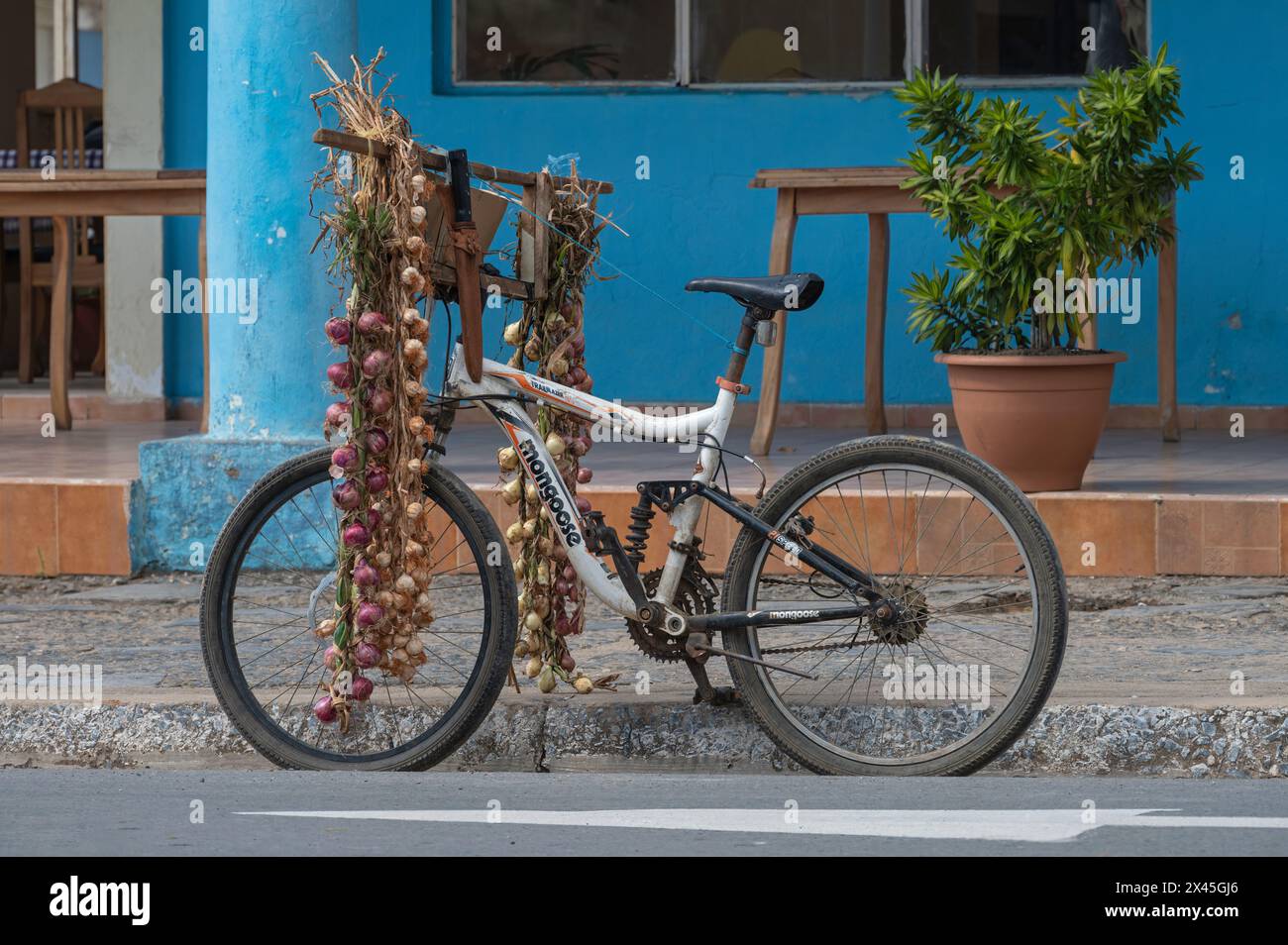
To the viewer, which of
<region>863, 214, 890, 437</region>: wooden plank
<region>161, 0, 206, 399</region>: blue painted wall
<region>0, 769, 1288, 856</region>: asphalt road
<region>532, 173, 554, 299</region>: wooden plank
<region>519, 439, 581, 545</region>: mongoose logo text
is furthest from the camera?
<region>161, 0, 206, 399</region>: blue painted wall

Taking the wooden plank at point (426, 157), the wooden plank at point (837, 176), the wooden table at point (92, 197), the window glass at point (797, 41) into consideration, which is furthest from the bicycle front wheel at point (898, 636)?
the window glass at point (797, 41)

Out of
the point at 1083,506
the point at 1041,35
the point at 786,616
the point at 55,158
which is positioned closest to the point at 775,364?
the point at 1083,506

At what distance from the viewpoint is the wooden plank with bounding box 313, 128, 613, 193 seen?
4.04m

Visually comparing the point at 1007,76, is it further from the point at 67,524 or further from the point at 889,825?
the point at 889,825

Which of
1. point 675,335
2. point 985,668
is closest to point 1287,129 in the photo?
point 675,335

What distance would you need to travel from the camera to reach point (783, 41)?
8.64 metres

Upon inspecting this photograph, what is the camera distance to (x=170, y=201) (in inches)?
307

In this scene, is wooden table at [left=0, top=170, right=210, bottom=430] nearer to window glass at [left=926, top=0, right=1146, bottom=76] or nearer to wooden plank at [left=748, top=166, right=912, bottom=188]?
wooden plank at [left=748, top=166, right=912, bottom=188]

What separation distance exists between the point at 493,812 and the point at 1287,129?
5690 mm

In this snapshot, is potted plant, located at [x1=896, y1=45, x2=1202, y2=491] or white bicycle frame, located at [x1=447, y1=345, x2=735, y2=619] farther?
potted plant, located at [x1=896, y1=45, x2=1202, y2=491]

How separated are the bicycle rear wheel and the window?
156 inches

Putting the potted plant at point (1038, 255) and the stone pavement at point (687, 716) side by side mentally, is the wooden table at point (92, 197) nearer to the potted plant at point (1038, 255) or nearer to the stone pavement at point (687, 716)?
Result: the stone pavement at point (687, 716)

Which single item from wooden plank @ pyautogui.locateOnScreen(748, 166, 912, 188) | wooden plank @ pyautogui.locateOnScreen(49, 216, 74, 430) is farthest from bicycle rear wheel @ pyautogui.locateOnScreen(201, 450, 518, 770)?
wooden plank @ pyautogui.locateOnScreen(49, 216, 74, 430)

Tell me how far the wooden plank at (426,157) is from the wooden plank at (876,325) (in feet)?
9.50
